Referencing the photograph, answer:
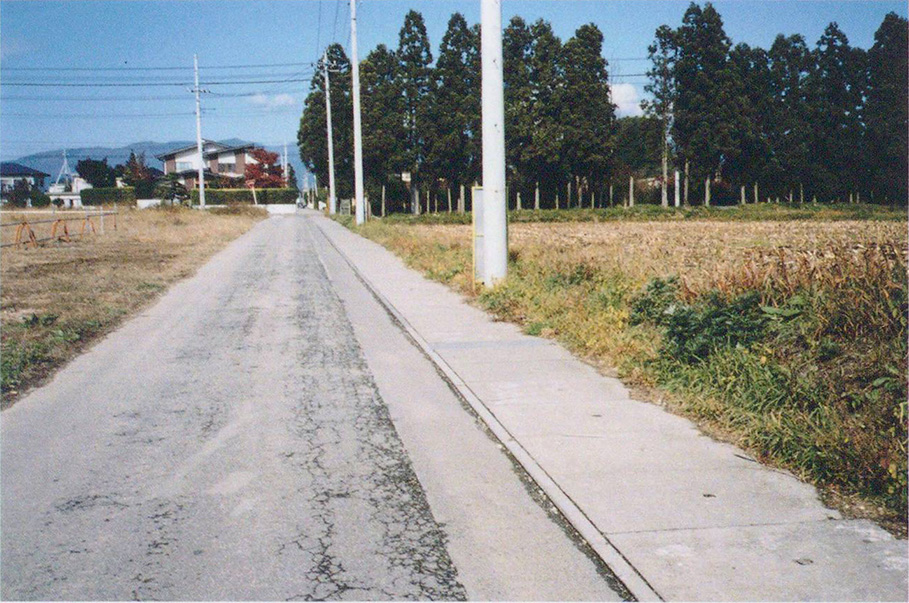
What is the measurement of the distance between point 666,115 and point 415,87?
1746cm

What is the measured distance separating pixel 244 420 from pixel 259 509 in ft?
6.63

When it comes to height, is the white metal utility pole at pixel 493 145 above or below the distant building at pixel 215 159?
below

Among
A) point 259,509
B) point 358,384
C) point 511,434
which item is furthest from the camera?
point 358,384

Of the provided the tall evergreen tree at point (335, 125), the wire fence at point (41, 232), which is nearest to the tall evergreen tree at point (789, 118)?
the tall evergreen tree at point (335, 125)

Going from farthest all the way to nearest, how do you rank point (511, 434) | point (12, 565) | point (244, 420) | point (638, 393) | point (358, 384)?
point (358, 384) < point (638, 393) < point (244, 420) < point (511, 434) < point (12, 565)

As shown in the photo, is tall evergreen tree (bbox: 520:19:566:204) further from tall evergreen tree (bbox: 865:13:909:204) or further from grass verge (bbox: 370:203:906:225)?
tall evergreen tree (bbox: 865:13:909:204)

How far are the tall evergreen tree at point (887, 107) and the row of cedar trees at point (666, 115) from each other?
89mm

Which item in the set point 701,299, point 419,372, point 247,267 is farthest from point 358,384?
point 247,267

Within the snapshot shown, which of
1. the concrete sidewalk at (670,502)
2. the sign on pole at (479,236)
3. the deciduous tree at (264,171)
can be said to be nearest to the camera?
the concrete sidewalk at (670,502)

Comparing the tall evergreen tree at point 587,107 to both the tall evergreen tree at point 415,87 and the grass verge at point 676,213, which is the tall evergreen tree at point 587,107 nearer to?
the grass verge at point 676,213

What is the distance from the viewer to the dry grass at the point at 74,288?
9.16 m

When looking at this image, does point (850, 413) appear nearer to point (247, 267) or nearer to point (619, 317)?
point (619, 317)

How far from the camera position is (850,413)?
18.1ft

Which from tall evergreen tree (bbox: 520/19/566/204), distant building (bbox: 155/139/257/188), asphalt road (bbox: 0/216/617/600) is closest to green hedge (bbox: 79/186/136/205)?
distant building (bbox: 155/139/257/188)
